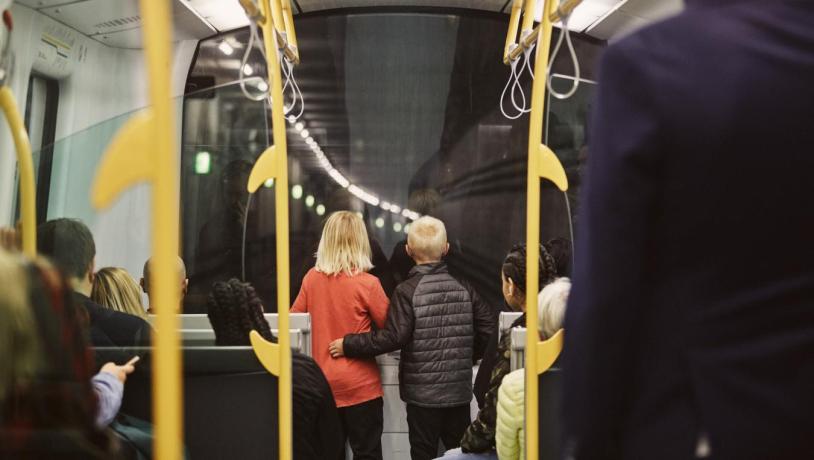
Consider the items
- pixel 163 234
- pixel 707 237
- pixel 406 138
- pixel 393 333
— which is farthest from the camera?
pixel 406 138

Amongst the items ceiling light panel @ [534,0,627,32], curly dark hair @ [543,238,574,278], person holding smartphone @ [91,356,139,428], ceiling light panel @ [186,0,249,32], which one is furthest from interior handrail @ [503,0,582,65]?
person holding smartphone @ [91,356,139,428]

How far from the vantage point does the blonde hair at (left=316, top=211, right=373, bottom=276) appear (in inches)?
138

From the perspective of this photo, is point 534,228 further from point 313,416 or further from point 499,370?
point 313,416

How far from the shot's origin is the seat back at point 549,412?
2.21m

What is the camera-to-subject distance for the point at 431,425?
3539mm

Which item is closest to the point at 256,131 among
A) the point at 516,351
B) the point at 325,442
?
the point at 516,351

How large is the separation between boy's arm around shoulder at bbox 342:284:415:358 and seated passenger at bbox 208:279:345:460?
1.87 feet

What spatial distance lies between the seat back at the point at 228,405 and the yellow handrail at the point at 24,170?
62 centimetres

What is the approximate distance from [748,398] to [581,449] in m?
0.23

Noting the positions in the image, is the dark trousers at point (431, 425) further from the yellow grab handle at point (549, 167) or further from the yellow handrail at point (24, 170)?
the yellow handrail at point (24, 170)

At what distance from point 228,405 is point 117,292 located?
564 mm

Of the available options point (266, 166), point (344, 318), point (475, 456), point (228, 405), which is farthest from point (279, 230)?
point (344, 318)

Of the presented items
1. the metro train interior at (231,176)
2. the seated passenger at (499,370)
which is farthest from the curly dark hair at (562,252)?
the seated passenger at (499,370)

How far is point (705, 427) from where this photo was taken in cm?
95
